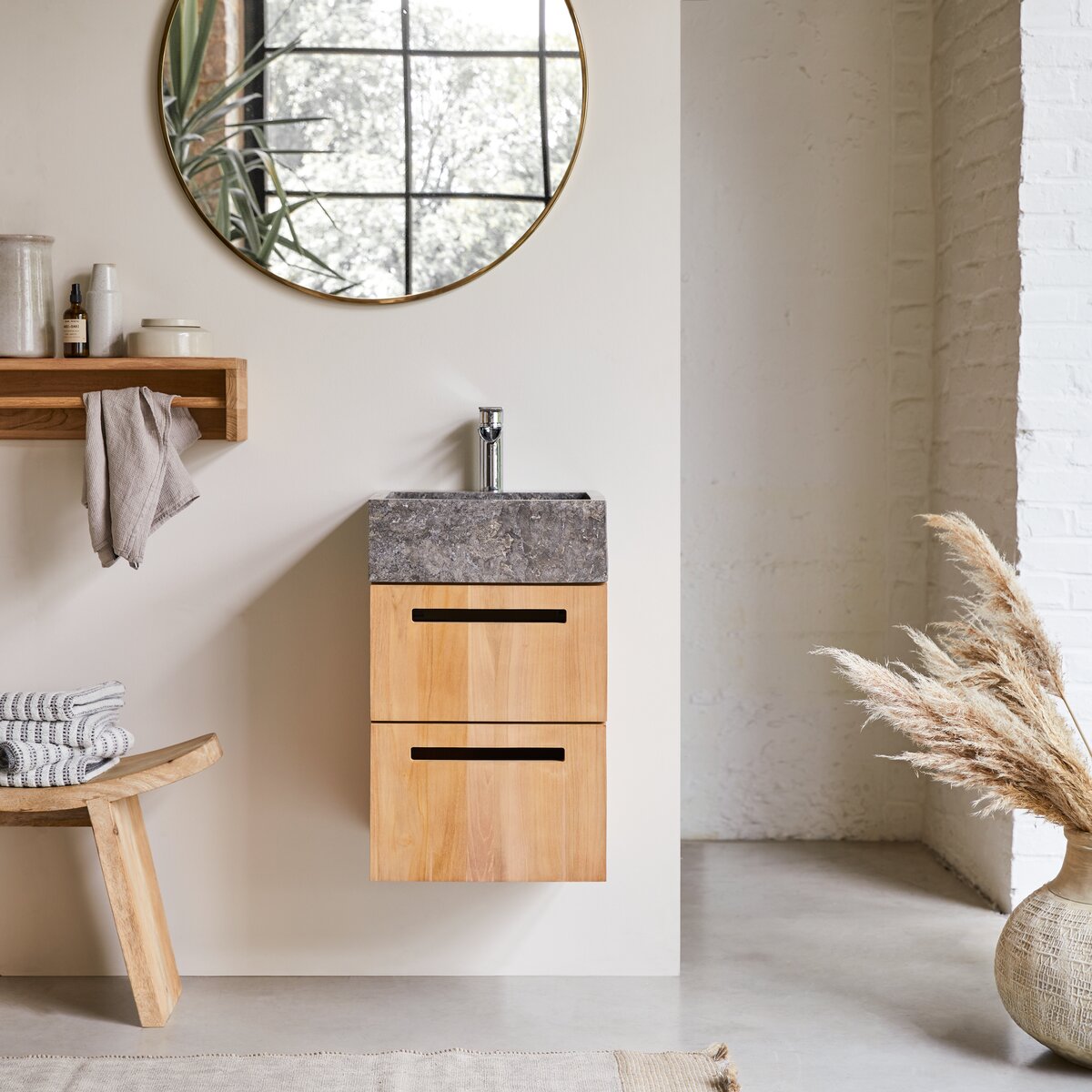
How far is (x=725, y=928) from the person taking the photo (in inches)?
103

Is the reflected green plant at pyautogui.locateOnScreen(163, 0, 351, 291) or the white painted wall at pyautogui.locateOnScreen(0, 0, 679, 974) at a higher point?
the reflected green plant at pyautogui.locateOnScreen(163, 0, 351, 291)

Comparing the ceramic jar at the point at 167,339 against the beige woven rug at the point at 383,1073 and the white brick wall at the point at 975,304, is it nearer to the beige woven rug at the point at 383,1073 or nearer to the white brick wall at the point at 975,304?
the beige woven rug at the point at 383,1073

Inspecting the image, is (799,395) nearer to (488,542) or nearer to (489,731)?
(488,542)

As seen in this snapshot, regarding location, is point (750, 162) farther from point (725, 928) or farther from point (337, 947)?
point (337, 947)

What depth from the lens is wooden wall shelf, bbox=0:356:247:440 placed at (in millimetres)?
2248

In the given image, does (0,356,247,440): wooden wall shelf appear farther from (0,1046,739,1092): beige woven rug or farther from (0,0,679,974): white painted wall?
(0,1046,739,1092): beige woven rug

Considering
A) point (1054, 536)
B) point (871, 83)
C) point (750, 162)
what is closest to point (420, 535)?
point (1054, 536)

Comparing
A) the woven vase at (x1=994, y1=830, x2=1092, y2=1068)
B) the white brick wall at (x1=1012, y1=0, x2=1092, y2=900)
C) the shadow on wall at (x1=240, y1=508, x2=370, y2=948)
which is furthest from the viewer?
the white brick wall at (x1=1012, y1=0, x2=1092, y2=900)

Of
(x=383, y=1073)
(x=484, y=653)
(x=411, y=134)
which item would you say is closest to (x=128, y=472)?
(x=484, y=653)

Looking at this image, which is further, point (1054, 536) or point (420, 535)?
point (1054, 536)

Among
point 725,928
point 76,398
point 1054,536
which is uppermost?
point 76,398

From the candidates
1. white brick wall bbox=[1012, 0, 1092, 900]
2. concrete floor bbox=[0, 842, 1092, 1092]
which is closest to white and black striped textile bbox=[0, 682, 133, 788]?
concrete floor bbox=[0, 842, 1092, 1092]

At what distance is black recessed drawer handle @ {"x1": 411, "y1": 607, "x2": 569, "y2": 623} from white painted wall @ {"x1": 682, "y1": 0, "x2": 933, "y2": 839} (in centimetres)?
120

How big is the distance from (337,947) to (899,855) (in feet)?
4.94
